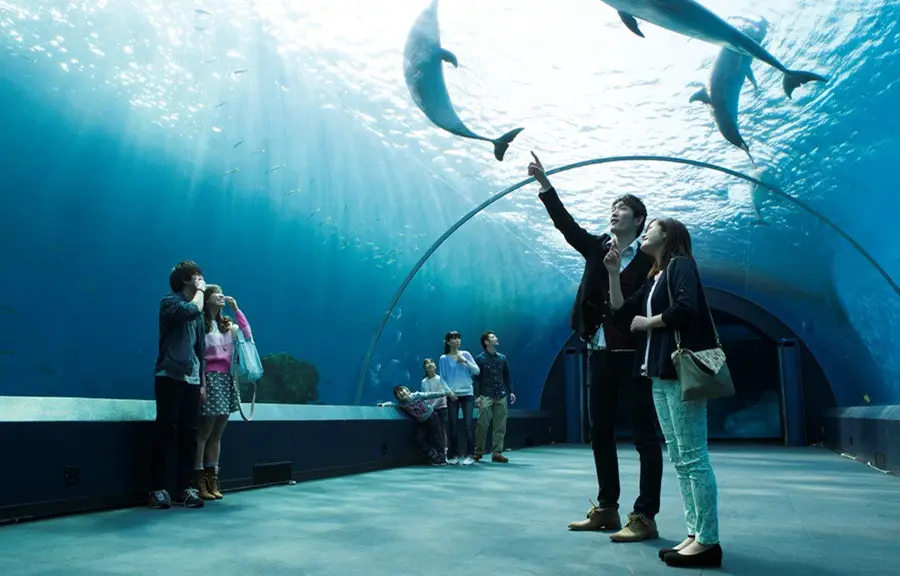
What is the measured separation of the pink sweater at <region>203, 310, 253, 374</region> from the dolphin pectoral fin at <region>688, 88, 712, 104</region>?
8.26 meters

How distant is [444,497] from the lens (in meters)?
6.25

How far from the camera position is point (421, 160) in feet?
49.9

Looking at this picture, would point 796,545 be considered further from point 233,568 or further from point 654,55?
point 654,55

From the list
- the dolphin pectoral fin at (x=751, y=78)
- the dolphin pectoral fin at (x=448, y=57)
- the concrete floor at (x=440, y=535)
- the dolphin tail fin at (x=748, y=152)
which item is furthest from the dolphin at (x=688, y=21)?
the concrete floor at (x=440, y=535)

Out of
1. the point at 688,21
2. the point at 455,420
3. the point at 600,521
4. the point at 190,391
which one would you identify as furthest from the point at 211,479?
the point at 688,21

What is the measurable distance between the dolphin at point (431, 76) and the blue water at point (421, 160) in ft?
0.65

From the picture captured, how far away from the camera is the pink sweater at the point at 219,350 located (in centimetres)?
619

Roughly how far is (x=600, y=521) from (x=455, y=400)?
6.41 m

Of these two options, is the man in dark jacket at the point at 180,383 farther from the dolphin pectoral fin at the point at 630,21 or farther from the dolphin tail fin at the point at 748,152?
the dolphin tail fin at the point at 748,152

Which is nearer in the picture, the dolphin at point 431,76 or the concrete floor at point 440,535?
the concrete floor at point 440,535

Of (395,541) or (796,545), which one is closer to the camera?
(796,545)

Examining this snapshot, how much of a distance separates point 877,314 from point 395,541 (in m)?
11.3

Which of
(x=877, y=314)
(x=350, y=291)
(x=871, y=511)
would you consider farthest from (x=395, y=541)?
(x=350, y=291)

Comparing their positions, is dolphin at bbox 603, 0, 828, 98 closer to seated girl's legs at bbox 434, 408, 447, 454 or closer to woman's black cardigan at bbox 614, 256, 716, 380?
seated girl's legs at bbox 434, 408, 447, 454
